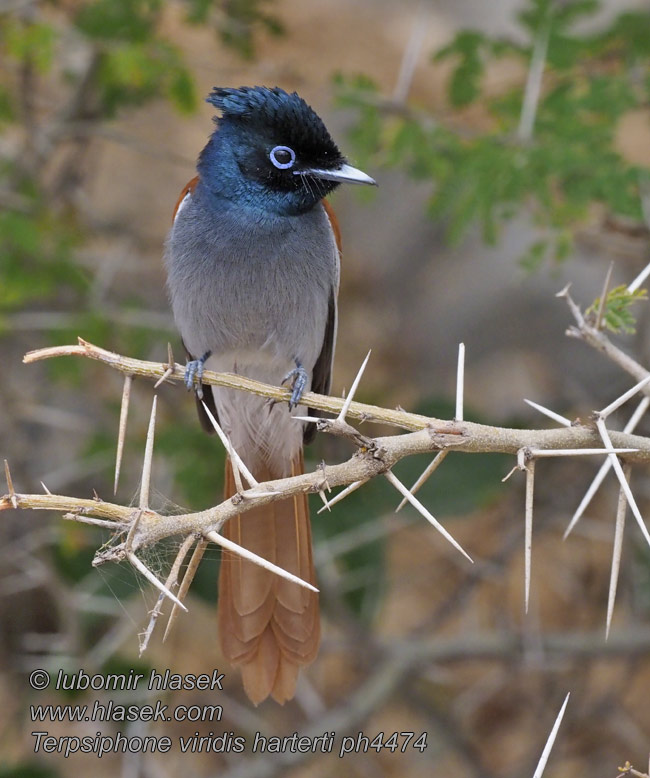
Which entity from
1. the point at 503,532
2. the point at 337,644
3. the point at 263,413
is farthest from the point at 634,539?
the point at 263,413

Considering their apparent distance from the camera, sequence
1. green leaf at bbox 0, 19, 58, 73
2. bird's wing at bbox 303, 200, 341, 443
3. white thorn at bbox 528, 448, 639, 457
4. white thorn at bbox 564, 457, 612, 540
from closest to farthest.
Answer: white thorn at bbox 528, 448, 639, 457
white thorn at bbox 564, 457, 612, 540
bird's wing at bbox 303, 200, 341, 443
green leaf at bbox 0, 19, 58, 73

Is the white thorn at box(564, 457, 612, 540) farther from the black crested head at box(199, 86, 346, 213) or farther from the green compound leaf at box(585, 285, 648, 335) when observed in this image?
the black crested head at box(199, 86, 346, 213)

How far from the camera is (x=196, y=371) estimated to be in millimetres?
3018

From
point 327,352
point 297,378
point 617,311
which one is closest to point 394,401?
point 327,352

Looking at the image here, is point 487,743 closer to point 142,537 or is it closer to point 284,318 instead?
point 284,318

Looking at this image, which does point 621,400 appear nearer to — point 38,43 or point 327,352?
point 327,352

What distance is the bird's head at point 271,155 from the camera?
2930mm

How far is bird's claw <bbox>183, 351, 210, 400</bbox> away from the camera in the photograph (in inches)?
109

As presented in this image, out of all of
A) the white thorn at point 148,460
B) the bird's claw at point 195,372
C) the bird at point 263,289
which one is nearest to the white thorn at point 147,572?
the white thorn at point 148,460

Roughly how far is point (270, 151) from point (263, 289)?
1.42ft

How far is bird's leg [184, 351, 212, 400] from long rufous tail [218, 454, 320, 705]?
433 millimetres

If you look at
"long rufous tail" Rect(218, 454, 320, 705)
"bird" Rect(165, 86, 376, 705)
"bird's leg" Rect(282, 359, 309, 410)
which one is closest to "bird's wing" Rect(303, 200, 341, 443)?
"bird" Rect(165, 86, 376, 705)

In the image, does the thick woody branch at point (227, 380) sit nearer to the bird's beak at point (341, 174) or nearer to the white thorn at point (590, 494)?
the white thorn at point (590, 494)

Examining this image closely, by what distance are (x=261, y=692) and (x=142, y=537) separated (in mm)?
1124
